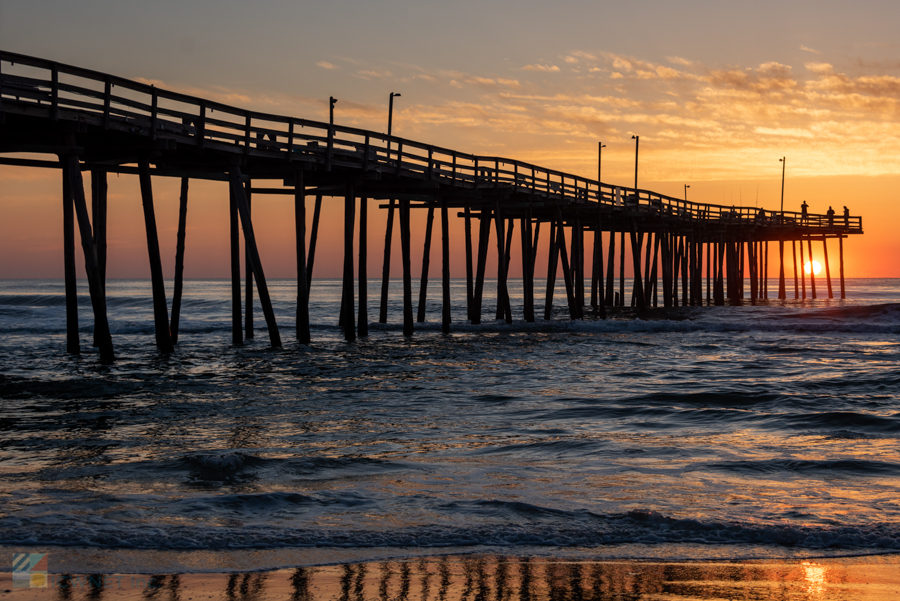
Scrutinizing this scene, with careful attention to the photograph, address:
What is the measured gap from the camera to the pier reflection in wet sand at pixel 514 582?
15.7ft

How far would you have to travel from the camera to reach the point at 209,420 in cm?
1139

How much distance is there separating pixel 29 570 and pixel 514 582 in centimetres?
316

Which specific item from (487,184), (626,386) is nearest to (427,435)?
(626,386)

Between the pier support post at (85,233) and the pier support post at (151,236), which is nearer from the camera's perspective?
the pier support post at (85,233)

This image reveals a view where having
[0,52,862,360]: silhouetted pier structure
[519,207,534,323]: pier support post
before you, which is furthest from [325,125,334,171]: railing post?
[519,207,534,323]: pier support post

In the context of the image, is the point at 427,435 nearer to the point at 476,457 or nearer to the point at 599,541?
the point at 476,457

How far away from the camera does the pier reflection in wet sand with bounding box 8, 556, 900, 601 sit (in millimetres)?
4789

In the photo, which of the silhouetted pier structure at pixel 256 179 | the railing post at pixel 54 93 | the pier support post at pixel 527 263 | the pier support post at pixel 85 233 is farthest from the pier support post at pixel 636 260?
the railing post at pixel 54 93

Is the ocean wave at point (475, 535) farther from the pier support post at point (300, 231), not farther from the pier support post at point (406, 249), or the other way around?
the pier support post at point (406, 249)

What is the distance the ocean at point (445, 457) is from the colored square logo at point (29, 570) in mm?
297

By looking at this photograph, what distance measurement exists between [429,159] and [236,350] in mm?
8402

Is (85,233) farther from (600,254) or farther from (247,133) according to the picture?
(600,254)

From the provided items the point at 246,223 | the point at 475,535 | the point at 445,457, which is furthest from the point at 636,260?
the point at 475,535

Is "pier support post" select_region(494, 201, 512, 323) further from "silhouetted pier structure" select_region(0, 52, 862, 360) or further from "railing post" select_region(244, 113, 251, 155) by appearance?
"railing post" select_region(244, 113, 251, 155)
